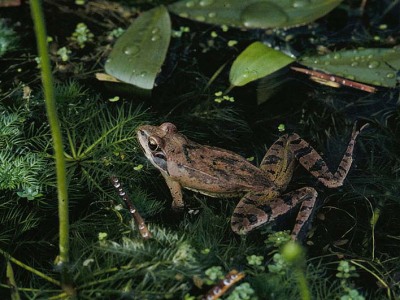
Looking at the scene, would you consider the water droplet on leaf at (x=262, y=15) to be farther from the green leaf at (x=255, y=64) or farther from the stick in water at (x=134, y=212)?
the stick in water at (x=134, y=212)

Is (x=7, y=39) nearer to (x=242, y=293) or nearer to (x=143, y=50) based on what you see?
(x=143, y=50)

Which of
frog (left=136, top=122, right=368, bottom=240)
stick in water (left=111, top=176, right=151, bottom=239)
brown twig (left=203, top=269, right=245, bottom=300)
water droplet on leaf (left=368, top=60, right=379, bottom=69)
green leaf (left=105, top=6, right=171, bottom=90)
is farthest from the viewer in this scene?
water droplet on leaf (left=368, top=60, right=379, bottom=69)

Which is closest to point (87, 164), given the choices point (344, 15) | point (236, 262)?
point (236, 262)

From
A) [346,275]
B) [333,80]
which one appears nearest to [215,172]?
[346,275]

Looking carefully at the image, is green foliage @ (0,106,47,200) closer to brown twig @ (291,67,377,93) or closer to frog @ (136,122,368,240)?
frog @ (136,122,368,240)

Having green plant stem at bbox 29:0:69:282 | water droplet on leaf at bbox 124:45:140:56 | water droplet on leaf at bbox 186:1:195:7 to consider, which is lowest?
water droplet on leaf at bbox 124:45:140:56

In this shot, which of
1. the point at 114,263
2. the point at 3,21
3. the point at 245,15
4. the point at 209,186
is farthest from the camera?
the point at 3,21

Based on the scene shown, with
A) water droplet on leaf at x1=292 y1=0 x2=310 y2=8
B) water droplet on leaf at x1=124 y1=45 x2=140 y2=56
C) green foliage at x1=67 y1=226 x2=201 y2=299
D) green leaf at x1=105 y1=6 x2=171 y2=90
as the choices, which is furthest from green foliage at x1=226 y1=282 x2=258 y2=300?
water droplet on leaf at x1=292 y1=0 x2=310 y2=8

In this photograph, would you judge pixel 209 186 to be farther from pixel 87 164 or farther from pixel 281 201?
pixel 87 164

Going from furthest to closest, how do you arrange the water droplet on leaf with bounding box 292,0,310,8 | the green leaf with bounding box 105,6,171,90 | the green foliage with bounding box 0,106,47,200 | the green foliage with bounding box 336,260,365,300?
the water droplet on leaf with bounding box 292,0,310,8 < the green leaf with bounding box 105,6,171,90 < the green foliage with bounding box 0,106,47,200 < the green foliage with bounding box 336,260,365,300
